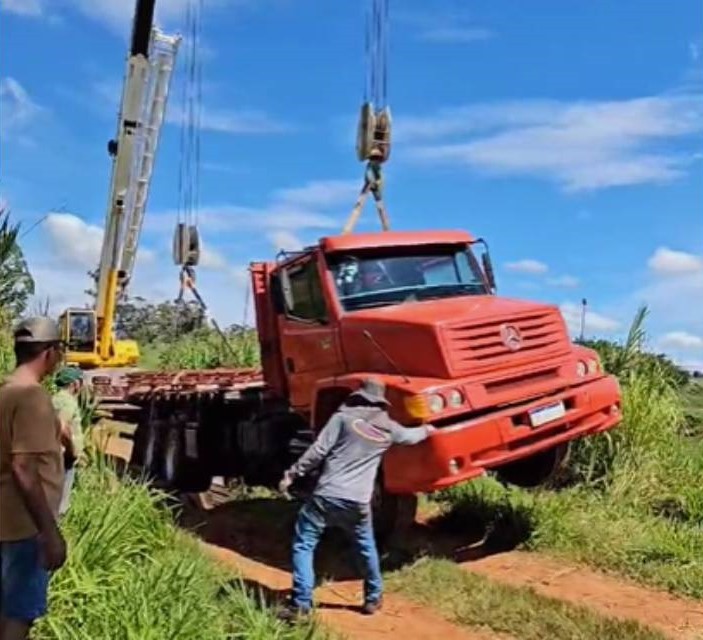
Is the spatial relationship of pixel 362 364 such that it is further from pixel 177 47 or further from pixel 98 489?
pixel 177 47

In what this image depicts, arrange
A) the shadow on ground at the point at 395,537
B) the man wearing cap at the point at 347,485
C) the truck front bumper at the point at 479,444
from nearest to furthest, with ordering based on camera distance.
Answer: the man wearing cap at the point at 347,485 → the truck front bumper at the point at 479,444 → the shadow on ground at the point at 395,537

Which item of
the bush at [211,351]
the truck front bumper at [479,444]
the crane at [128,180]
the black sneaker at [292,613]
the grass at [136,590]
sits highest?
the crane at [128,180]

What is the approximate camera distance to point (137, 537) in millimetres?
7863

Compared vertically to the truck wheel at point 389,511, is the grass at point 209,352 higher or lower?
higher

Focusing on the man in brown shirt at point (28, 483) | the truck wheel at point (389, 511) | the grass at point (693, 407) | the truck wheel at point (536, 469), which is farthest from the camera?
the grass at point (693, 407)

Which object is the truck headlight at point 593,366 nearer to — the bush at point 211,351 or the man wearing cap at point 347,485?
the man wearing cap at point 347,485

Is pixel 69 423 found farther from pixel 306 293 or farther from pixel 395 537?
pixel 395 537

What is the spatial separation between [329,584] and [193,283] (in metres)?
9.36

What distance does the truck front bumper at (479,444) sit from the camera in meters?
8.17

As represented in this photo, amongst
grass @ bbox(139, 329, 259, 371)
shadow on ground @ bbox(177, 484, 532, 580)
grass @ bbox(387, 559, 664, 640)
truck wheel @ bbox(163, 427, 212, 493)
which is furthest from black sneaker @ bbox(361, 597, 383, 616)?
grass @ bbox(139, 329, 259, 371)

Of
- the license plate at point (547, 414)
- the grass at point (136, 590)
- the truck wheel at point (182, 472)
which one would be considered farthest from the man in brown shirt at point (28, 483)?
the truck wheel at point (182, 472)

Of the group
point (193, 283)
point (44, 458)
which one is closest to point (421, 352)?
point (44, 458)

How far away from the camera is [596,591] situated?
27.9ft

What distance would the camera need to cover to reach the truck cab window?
10000mm
